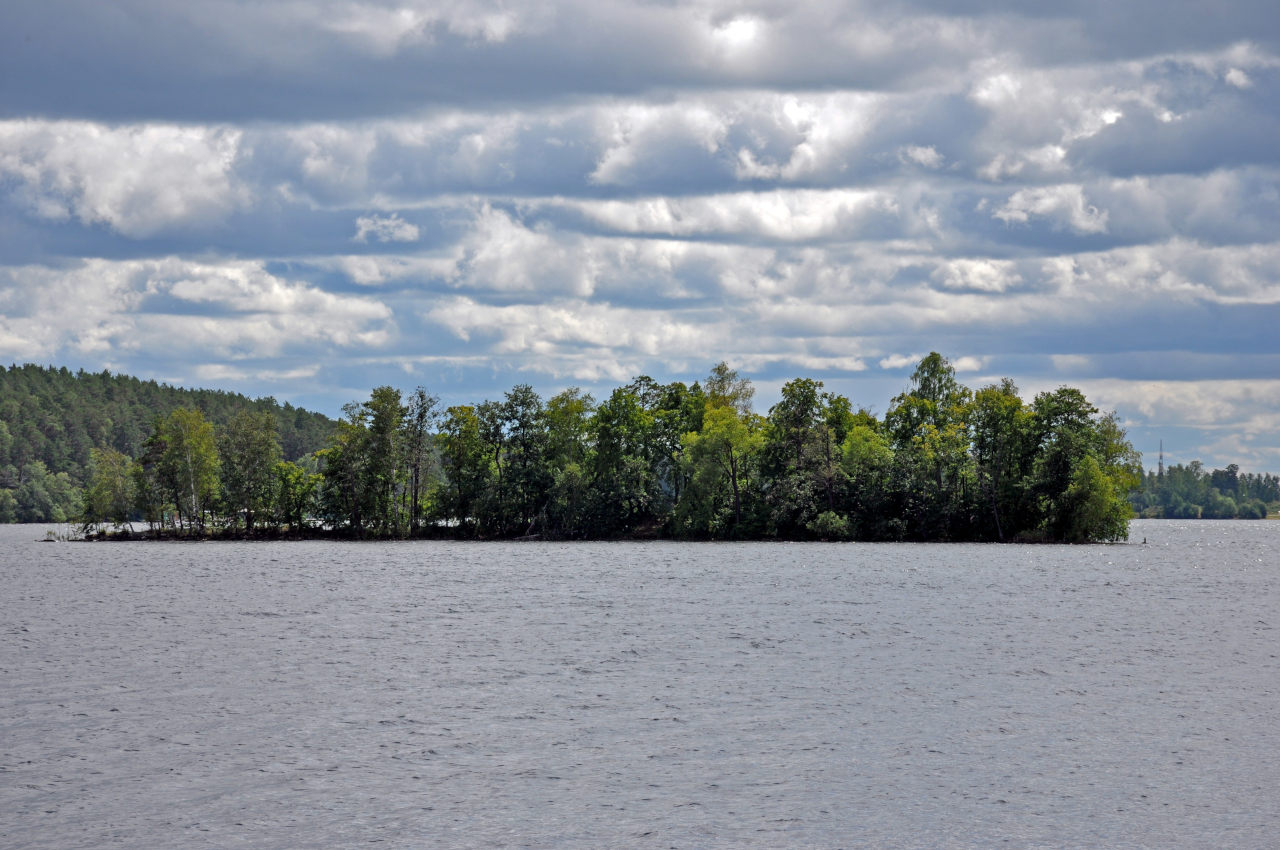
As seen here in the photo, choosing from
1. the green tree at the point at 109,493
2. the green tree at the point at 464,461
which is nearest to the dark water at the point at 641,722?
the green tree at the point at 464,461

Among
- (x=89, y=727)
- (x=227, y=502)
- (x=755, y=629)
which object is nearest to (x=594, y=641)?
(x=755, y=629)

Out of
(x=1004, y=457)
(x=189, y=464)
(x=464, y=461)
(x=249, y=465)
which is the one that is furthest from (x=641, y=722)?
(x=189, y=464)

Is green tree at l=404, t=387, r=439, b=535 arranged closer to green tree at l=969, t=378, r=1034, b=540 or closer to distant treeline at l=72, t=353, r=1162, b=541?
distant treeline at l=72, t=353, r=1162, b=541

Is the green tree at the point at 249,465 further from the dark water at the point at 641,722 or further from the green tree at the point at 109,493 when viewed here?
the dark water at the point at 641,722

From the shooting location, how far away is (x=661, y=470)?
163000 millimetres

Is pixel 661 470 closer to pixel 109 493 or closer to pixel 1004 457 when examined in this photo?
pixel 1004 457

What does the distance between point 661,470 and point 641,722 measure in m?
130

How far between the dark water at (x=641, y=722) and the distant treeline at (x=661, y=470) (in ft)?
230

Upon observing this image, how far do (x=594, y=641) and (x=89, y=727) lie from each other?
23.5 metres

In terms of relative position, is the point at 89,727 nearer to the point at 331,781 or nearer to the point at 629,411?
the point at 331,781

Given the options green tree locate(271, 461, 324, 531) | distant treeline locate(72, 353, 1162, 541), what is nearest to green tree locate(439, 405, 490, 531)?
distant treeline locate(72, 353, 1162, 541)

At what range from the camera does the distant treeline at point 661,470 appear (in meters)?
143

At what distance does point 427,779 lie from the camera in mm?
26656

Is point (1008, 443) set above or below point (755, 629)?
above
